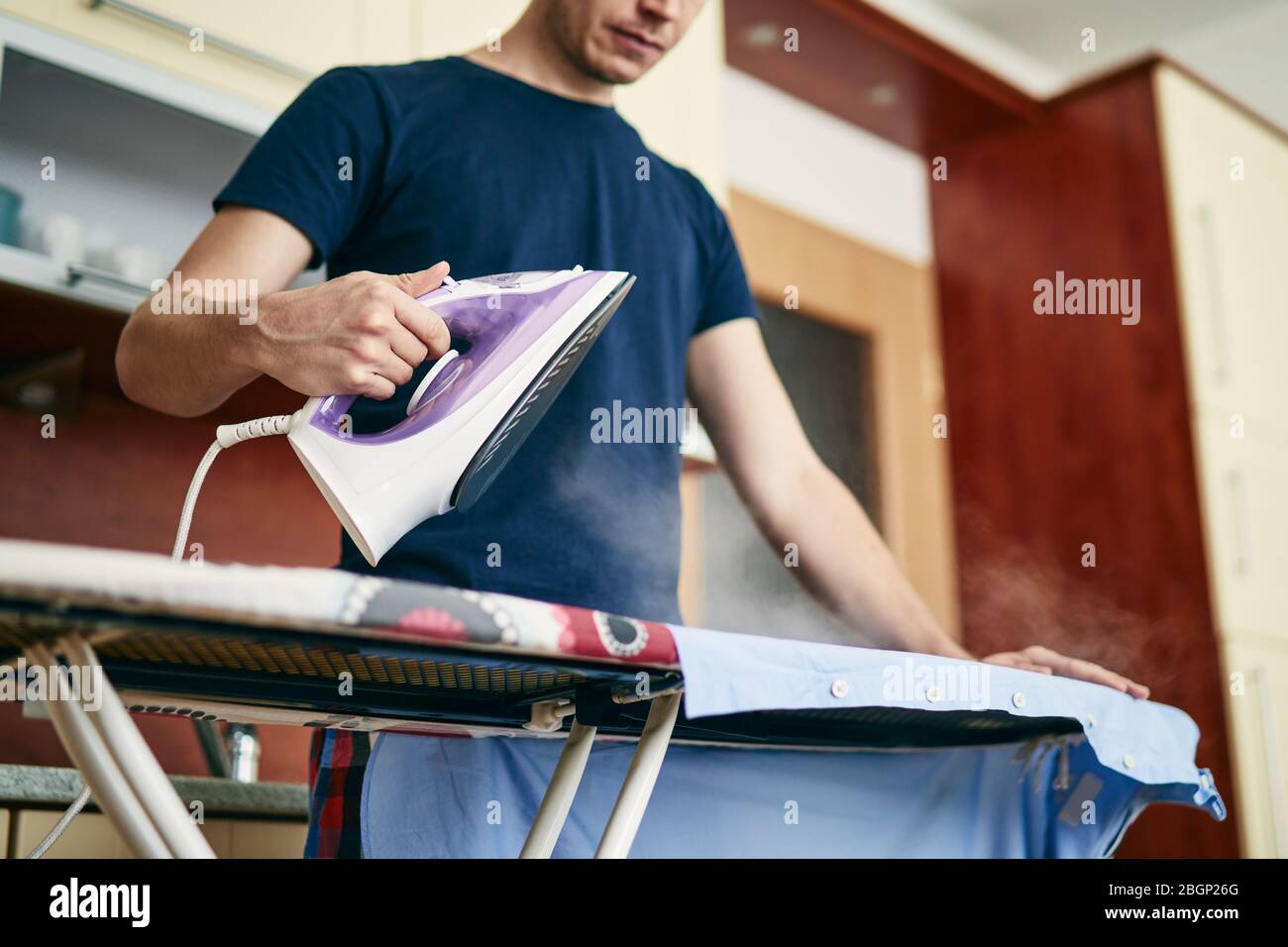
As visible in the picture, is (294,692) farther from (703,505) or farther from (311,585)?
(703,505)

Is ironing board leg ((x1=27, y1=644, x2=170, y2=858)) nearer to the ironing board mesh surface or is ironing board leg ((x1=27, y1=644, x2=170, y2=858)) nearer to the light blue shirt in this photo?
the ironing board mesh surface

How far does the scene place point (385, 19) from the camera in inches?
66.5

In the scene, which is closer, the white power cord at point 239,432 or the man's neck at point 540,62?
the white power cord at point 239,432

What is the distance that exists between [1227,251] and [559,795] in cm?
252

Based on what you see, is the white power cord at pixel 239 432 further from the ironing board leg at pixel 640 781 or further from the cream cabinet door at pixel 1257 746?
the cream cabinet door at pixel 1257 746

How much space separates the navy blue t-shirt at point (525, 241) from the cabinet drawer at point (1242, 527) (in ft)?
5.56

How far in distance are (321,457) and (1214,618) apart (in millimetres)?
2147

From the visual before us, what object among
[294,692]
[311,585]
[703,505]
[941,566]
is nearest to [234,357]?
[294,692]

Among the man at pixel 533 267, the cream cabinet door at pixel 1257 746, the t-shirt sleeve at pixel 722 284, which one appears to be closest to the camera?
the man at pixel 533 267

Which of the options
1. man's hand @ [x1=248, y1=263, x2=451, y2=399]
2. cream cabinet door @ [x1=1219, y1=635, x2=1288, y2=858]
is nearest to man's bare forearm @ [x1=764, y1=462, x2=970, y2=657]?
man's hand @ [x1=248, y1=263, x2=451, y2=399]

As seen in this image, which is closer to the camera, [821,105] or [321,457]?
[321,457]

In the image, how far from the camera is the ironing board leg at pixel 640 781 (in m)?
0.63

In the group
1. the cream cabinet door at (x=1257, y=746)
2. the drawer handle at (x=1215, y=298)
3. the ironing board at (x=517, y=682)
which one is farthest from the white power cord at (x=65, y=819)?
the drawer handle at (x=1215, y=298)

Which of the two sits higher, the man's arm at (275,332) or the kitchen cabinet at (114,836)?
the man's arm at (275,332)
